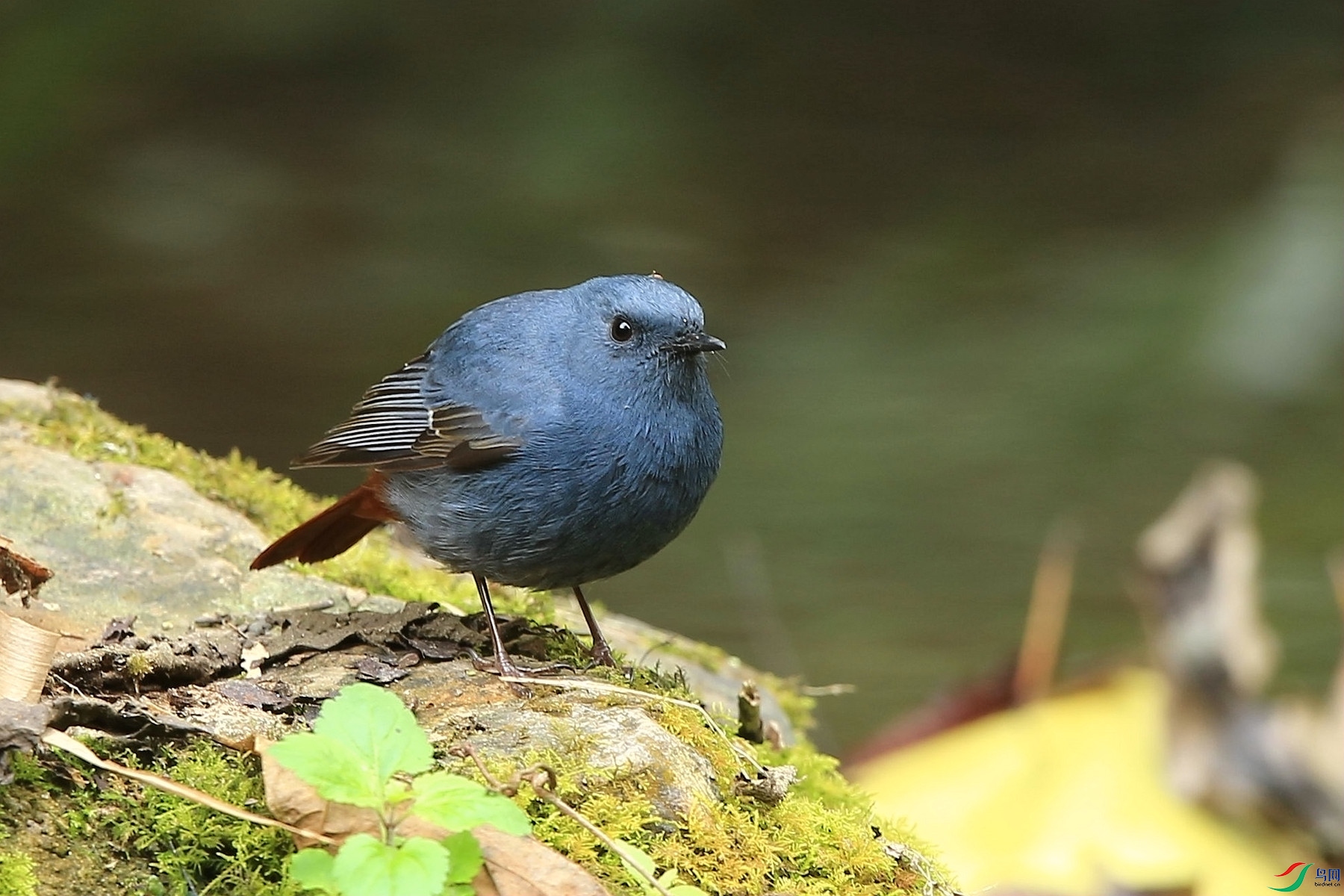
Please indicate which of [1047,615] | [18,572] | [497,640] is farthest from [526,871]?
[1047,615]

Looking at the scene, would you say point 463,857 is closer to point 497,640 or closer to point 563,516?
point 497,640

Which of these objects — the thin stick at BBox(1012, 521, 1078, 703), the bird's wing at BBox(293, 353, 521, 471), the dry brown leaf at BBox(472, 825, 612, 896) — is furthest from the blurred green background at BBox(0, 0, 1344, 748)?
the dry brown leaf at BBox(472, 825, 612, 896)

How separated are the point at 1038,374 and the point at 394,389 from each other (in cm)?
517

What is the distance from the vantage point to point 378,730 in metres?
2.34

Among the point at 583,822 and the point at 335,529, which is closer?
the point at 583,822

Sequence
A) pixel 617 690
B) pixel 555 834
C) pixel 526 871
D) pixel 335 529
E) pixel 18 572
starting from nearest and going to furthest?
pixel 526 871, pixel 555 834, pixel 18 572, pixel 617 690, pixel 335 529

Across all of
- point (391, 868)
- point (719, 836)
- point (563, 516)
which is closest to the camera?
point (391, 868)

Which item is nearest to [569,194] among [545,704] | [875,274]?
[875,274]

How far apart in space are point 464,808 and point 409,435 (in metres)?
1.84

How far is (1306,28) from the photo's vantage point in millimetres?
10445

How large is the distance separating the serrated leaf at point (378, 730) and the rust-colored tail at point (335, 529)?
4.70 ft

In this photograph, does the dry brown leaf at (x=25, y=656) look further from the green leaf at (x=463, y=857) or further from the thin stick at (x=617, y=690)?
the thin stick at (x=617, y=690)

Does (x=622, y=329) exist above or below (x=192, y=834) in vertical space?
above

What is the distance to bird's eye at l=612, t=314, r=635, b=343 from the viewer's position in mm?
3771
